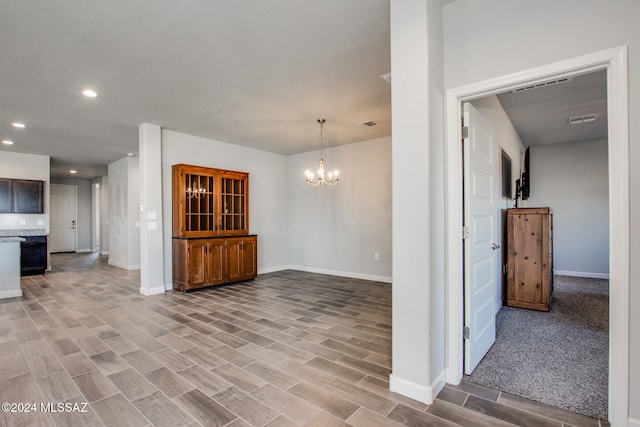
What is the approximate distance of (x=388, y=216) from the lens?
5629 millimetres

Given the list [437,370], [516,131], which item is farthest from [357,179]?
[437,370]

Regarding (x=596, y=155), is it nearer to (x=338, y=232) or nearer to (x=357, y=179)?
(x=357, y=179)

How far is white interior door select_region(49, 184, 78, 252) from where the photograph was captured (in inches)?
394

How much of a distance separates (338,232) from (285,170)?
6.66 feet

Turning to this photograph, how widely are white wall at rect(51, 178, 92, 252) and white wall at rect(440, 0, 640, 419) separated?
12432 millimetres

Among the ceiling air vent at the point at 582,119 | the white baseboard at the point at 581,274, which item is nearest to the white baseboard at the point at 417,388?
the ceiling air vent at the point at 582,119

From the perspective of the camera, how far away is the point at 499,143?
3770 millimetres

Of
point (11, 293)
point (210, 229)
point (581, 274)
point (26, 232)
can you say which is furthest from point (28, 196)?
point (581, 274)

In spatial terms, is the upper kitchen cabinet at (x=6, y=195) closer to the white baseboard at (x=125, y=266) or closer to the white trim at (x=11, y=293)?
the white baseboard at (x=125, y=266)

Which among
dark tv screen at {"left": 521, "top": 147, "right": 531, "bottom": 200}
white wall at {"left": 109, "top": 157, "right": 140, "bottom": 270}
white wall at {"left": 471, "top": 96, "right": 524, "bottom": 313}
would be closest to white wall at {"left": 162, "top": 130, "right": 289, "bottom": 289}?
white wall at {"left": 109, "top": 157, "right": 140, "bottom": 270}

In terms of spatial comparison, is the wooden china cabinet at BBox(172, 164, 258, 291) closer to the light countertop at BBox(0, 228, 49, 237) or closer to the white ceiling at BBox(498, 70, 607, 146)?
the light countertop at BBox(0, 228, 49, 237)

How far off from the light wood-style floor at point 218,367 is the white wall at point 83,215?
7.18m

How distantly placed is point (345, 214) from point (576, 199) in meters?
4.71

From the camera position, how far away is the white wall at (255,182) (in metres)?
5.13
